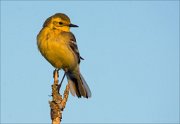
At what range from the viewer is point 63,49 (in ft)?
31.2

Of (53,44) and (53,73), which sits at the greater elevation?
(53,44)

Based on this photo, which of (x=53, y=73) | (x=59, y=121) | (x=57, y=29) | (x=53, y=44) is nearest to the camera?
(x=59, y=121)

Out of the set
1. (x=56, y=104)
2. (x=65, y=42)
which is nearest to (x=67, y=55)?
(x=65, y=42)

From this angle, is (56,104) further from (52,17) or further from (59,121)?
(52,17)

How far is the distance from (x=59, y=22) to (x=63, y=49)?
1038 mm

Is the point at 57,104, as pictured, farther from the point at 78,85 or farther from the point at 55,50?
the point at 78,85

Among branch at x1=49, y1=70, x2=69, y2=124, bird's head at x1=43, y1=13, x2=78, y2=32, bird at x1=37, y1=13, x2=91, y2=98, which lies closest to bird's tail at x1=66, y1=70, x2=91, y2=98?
bird at x1=37, y1=13, x2=91, y2=98

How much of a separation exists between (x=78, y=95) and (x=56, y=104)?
113 inches

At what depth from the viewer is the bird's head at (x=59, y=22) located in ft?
33.1

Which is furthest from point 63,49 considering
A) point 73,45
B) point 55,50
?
point 73,45

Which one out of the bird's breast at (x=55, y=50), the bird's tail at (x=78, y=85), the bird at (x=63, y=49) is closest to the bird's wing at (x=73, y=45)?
the bird at (x=63, y=49)

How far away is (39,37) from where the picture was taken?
31.8 ft

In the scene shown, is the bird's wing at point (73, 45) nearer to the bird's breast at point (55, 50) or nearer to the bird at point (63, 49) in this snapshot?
the bird at point (63, 49)

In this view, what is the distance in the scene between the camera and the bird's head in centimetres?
1009
